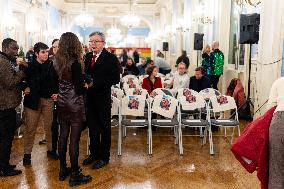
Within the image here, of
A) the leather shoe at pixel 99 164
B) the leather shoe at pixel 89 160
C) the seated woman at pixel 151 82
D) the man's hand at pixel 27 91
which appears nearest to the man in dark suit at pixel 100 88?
the leather shoe at pixel 99 164

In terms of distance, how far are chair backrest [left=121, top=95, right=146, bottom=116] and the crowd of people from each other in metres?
0.66

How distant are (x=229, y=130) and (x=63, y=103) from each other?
394 cm

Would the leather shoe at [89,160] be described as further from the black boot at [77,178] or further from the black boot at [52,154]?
the black boot at [77,178]

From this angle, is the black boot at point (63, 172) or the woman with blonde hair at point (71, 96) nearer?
the woman with blonde hair at point (71, 96)

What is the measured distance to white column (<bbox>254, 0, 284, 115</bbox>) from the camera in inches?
272

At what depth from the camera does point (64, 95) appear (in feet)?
14.2

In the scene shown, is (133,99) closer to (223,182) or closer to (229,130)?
(223,182)

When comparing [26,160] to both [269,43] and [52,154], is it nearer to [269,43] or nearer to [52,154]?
[52,154]

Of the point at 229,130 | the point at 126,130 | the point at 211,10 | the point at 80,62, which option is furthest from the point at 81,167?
the point at 211,10

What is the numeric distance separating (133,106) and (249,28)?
118 inches

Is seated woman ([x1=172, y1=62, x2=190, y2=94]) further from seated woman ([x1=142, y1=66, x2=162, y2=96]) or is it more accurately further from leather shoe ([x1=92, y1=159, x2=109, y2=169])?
leather shoe ([x1=92, y1=159, x2=109, y2=169])

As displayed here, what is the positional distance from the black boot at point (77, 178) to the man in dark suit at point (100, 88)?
1.61ft

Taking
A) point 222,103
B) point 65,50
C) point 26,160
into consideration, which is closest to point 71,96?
point 65,50

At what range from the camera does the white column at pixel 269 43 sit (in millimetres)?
6906
